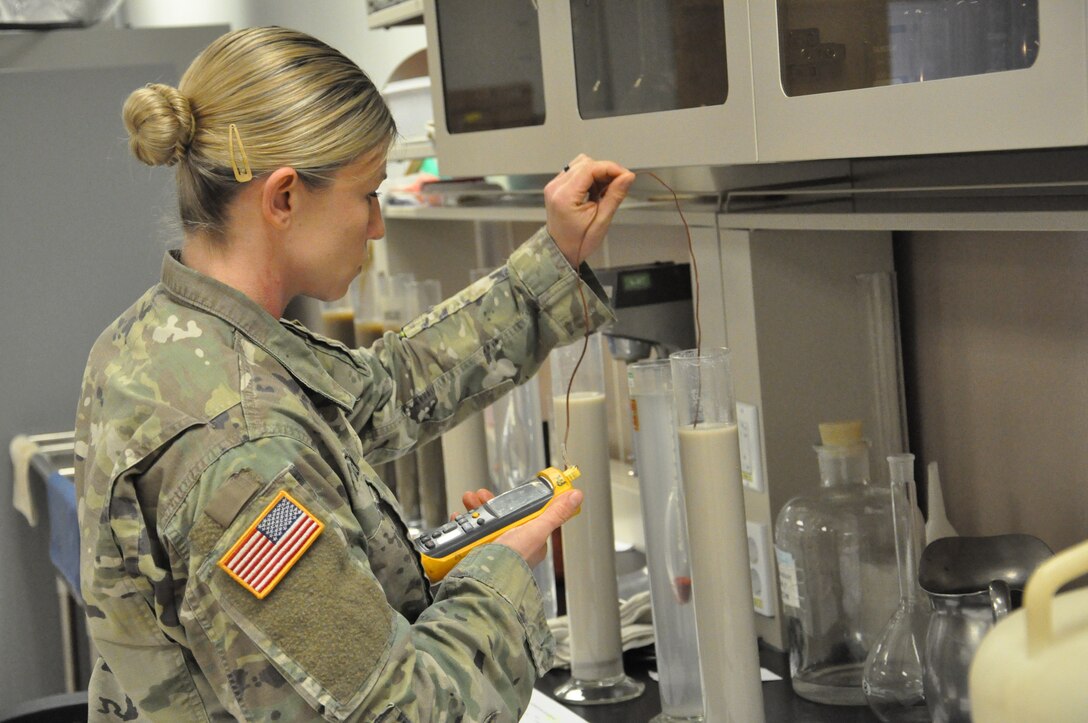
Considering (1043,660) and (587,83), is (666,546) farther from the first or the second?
(1043,660)

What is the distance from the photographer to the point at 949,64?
98cm

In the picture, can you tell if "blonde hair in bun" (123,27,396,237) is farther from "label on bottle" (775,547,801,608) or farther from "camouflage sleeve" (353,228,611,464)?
"label on bottle" (775,547,801,608)

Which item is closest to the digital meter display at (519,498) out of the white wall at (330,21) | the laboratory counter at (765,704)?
the laboratory counter at (765,704)

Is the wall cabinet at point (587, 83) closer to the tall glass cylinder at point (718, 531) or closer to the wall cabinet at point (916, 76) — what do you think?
the wall cabinet at point (916, 76)

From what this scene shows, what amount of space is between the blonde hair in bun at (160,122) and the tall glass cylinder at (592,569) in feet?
1.82

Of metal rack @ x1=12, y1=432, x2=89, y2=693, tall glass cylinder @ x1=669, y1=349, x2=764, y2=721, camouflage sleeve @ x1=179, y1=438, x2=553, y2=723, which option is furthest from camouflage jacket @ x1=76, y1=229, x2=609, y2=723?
metal rack @ x1=12, y1=432, x2=89, y2=693

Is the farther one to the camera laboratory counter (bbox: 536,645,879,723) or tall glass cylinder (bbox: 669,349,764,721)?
laboratory counter (bbox: 536,645,879,723)

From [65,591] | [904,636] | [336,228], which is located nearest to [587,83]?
[336,228]

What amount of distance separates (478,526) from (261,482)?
12.1 inches

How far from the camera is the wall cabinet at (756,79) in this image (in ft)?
2.96

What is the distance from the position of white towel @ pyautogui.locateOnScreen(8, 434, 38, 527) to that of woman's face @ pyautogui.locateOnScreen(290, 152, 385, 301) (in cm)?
180

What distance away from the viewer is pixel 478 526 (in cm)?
117

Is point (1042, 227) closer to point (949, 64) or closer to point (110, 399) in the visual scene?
point (949, 64)

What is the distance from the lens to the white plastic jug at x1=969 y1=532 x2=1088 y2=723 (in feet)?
2.23
